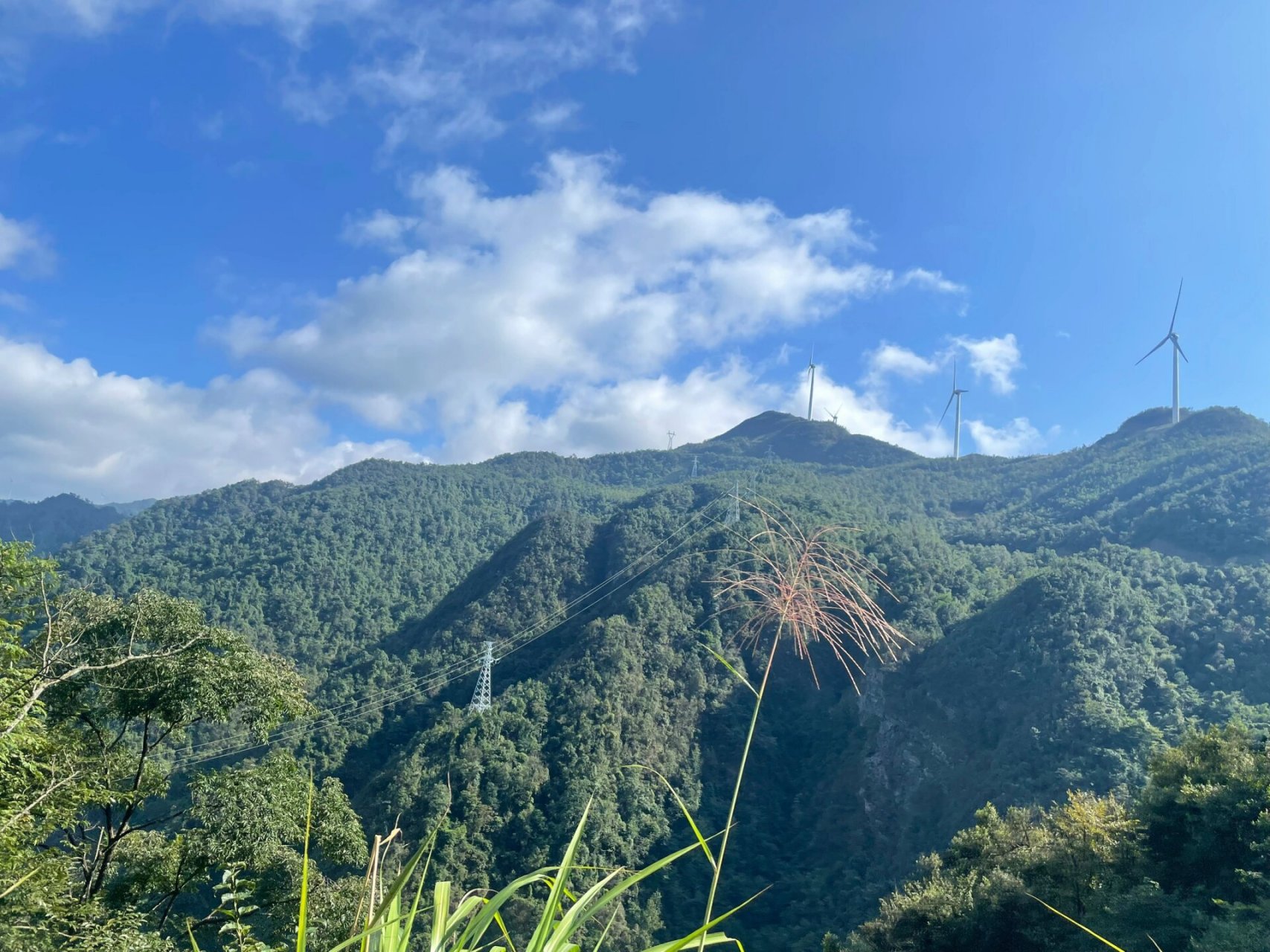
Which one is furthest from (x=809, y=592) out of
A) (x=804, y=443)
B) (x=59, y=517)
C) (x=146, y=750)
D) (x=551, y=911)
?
(x=59, y=517)

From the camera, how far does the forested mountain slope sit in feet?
131

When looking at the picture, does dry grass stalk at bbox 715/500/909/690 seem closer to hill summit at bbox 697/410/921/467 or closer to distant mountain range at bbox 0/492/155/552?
hill summit at bbox 697/410/921/467

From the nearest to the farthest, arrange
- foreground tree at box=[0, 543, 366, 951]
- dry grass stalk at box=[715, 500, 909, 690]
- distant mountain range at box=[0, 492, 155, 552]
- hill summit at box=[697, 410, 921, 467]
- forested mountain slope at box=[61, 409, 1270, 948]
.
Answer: dry grass stalk at box=[715, 500, 909, 690]
foreground tree at box=[0, 543, 366, 951]
forested mountain slope at box=[61, 409, 1270, 948]
distant mountain range at box=[0, 492, 155, 552]
hill summit at box=[697, 410, 921, 467]

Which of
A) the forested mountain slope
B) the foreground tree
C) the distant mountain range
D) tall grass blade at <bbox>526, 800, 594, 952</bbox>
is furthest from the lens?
the distant mountain range

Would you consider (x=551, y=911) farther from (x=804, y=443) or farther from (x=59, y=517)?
(x=59, y=517)

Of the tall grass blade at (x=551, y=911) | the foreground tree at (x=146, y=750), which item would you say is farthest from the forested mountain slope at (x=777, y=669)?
the tall grass blade at (x=551, y=911)

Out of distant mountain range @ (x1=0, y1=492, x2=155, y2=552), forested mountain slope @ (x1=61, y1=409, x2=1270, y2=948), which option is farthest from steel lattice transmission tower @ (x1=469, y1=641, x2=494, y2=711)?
distant mountain range @ (x1=0, y1=492, x2=155, y2=552)

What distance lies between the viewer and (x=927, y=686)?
51000 millimetres

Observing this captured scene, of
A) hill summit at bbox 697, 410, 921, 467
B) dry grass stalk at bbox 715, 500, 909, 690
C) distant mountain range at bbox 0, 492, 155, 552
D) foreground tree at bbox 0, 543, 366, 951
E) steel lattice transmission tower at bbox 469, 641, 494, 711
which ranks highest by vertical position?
hill summit at bbox 697, 410, 921, 467

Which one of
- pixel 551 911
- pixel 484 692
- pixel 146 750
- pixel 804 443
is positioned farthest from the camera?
pixel 804 443

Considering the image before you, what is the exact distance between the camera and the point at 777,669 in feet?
195

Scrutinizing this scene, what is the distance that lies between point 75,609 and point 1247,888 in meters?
23.2

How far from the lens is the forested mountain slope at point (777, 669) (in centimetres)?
4003

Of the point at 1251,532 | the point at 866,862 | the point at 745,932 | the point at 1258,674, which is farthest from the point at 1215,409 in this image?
the point at 745,932
